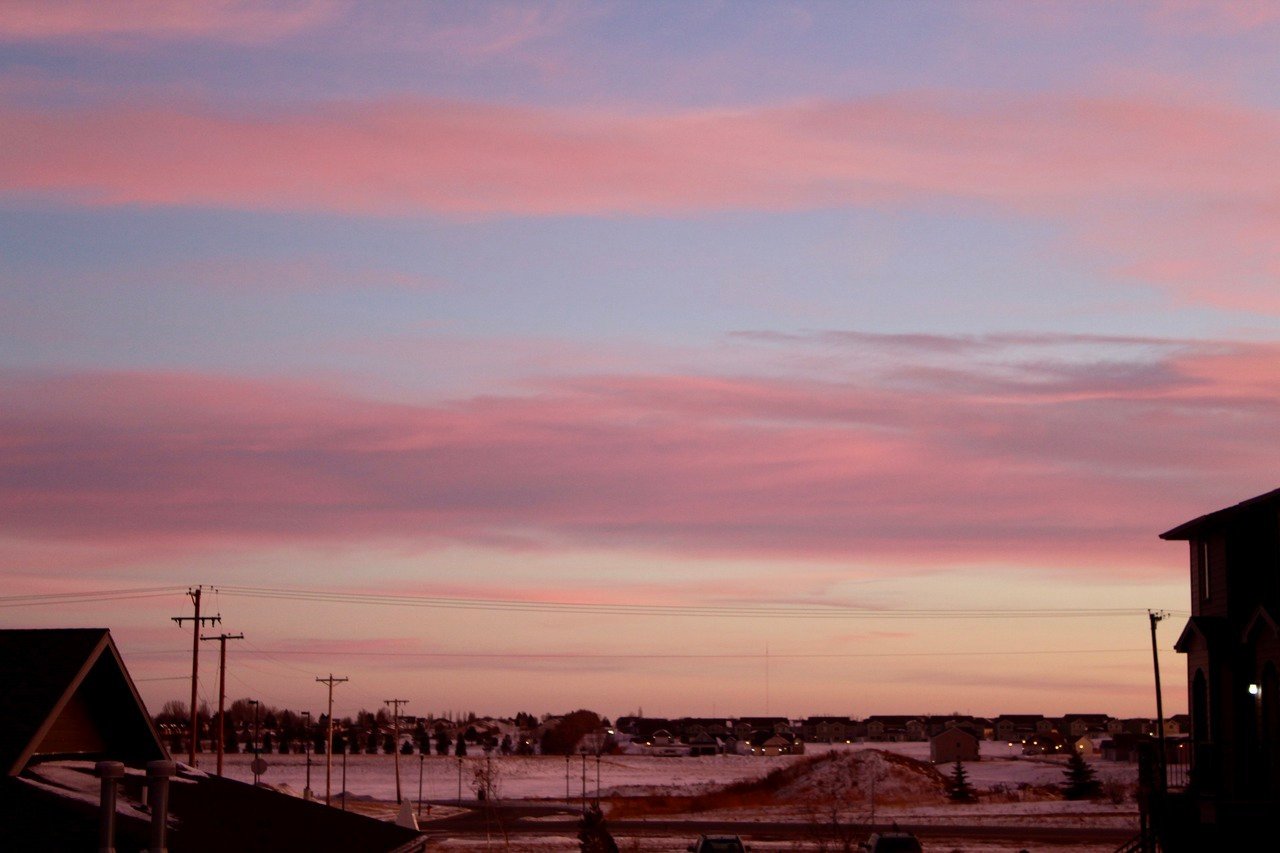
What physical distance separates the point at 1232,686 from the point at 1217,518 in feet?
14.0

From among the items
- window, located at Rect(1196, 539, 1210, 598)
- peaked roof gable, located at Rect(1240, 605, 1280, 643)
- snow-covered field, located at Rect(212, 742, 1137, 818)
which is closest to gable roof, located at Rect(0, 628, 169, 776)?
peaked roof gable, located at Rect(1240, 605, 1280, 643)

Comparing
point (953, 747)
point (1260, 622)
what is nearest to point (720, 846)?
point (1260, 622)

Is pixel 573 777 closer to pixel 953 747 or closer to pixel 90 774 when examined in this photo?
pixel 953 747

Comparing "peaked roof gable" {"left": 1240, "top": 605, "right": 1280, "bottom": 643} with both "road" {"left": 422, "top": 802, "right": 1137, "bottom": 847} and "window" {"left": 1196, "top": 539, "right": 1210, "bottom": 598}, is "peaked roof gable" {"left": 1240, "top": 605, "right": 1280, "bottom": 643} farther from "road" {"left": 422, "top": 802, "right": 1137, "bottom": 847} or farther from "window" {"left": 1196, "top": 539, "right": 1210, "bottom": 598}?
"road" {"left": 422, "top": 802, "right": 1137, "bottom": 847}

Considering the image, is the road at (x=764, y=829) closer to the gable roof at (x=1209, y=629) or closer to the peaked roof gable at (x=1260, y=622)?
the gable roof at (x=1209, y=629)

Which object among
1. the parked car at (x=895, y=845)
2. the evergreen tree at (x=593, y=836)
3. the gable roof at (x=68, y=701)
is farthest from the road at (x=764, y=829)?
the gable roof at (x=68, y=701)

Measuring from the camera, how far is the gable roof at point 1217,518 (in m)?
35.5

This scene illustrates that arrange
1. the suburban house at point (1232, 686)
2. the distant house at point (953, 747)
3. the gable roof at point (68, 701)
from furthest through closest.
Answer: the distant house at point (953, 747) → the suburban house at point (1232, 686) → the gable roof at point (68, 701)

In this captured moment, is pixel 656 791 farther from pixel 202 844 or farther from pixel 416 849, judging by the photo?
pixel 202 844

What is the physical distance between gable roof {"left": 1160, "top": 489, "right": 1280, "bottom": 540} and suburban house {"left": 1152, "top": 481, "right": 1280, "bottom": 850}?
0.11 ft

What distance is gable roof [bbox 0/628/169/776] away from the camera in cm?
2255

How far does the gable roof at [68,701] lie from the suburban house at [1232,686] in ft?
80.6

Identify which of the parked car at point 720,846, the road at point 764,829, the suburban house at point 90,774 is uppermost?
the suburban house at point 90,774

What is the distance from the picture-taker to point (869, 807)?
11769 centimetres
